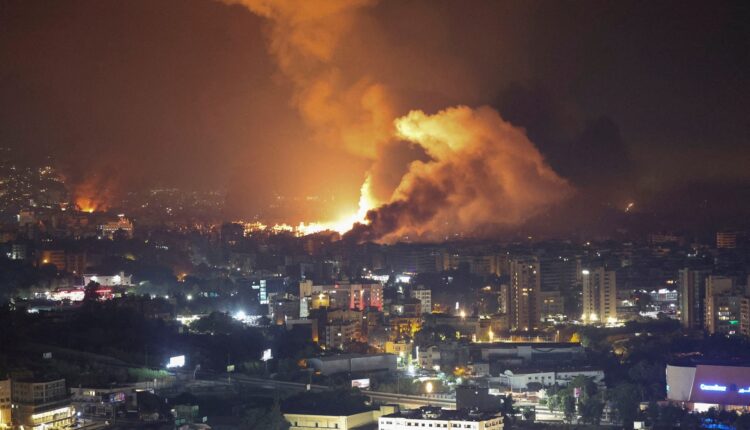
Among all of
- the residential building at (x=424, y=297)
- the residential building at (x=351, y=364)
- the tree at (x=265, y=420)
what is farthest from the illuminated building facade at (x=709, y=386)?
the residential building at (x=424, y=297)

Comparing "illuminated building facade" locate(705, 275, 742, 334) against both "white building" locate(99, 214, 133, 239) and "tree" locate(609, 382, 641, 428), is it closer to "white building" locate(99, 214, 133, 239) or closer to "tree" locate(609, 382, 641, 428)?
"tree" locate(609, 382, 641, 428)

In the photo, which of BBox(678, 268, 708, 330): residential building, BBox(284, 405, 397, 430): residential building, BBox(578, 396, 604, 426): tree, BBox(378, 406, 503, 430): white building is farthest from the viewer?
BBox(678, 268, 708, 330): residential building

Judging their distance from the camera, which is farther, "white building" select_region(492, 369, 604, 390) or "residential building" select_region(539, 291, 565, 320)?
"residential building" select_region(539, 291, 565, 320)

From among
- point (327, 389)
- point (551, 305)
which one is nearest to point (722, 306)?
point (551, 305)

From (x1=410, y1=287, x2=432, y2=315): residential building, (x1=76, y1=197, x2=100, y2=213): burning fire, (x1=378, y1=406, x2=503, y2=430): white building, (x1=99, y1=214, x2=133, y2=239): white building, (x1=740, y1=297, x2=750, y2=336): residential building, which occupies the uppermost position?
(x1=76, y1=197, x2=100, y2=213): burning fire

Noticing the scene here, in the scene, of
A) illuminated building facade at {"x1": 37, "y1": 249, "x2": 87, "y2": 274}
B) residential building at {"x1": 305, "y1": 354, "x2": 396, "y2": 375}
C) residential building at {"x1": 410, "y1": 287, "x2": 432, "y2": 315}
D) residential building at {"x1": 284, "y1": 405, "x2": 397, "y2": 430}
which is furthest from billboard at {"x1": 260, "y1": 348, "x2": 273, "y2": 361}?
illuminated building facade at {"x1": 37, "y1": 249, "x2": 87, "y2": 274}

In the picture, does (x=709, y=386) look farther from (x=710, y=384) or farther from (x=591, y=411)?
(x=591, y=411)

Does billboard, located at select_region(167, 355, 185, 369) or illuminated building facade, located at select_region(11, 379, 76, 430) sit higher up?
billboard, located at select_region(167, 355, 185, 369)
